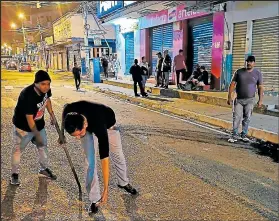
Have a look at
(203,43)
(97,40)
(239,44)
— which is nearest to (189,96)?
(97,40)

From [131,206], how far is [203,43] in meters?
8.11

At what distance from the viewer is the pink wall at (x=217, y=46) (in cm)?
868

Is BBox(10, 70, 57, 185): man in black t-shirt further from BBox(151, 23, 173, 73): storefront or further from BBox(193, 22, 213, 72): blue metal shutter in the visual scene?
BBox(193, 22, 213, 72): blue metal shutter

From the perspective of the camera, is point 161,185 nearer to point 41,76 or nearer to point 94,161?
point 94,161

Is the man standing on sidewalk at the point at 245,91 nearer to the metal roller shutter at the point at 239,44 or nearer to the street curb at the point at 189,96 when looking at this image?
the street curb at the point at 189,96

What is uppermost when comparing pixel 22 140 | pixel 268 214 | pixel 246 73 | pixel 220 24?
pixel 220 24

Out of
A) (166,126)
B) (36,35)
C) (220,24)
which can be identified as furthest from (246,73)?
(220,24)

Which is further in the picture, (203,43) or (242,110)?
(203,43)

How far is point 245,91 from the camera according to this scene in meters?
4.51

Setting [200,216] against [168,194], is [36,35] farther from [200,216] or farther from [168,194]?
[168,194]

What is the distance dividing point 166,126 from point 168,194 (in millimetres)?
2749

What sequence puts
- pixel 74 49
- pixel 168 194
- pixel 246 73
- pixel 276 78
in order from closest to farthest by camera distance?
pixel 74 49 → pixel 168 194 → pixel 246 73 → pixel 276 78

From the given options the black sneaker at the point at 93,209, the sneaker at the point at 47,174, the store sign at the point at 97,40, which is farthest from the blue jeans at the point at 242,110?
the store sign at the point at 97,40

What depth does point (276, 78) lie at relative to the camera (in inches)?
274
